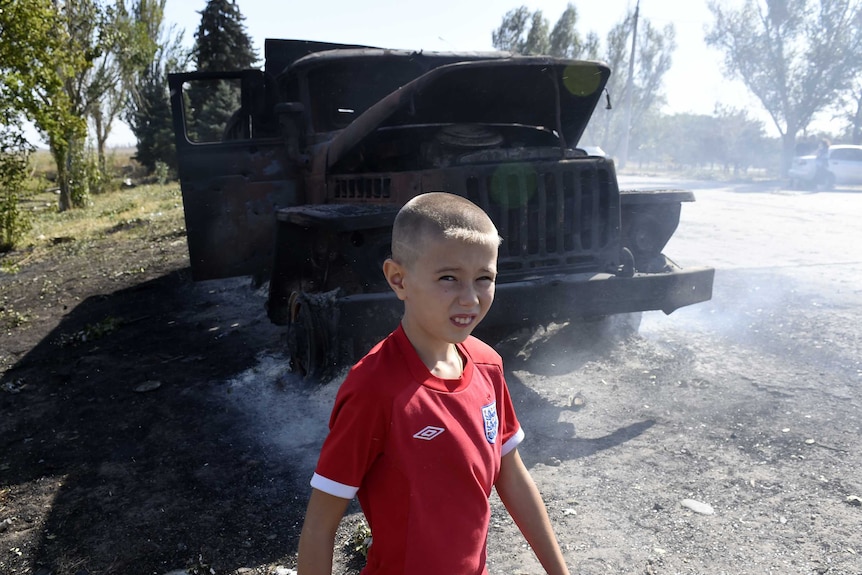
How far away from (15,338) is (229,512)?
168 inches

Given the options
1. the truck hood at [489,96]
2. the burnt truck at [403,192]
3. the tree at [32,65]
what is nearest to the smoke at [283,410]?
the burnt truck at [403,192]

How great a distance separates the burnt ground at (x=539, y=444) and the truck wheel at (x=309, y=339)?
0.60 ft

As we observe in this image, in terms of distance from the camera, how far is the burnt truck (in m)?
3.59

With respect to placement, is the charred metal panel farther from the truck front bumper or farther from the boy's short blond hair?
the boy's short blond hair

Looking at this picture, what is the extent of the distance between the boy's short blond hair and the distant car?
20.7 meters

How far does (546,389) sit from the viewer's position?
13.3 ft

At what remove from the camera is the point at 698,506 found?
2688 millimetres

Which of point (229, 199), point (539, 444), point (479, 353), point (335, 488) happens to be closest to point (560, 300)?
point (539, 444)

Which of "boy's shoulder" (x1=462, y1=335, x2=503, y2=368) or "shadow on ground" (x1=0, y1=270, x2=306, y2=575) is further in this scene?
"shadow on ground" (x1=0, y1=270, x2=306, y2=575)

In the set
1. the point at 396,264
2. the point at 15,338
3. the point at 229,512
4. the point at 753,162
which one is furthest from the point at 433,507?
the point at 753,162

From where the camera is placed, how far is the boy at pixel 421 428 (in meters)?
1.24

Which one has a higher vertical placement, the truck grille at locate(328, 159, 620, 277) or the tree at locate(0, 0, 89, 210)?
the tree at locate(0, 0, 89, 210)

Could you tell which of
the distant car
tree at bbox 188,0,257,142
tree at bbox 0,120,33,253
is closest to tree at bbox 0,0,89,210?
tree at bbox 0,120,33,253

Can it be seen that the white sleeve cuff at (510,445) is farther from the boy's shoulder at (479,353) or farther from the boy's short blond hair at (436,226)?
A: the boy's short blond hair at (436,226)
